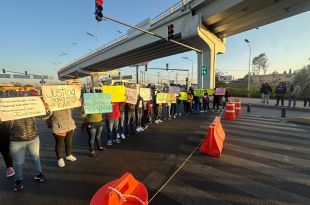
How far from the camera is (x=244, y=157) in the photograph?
5680mm

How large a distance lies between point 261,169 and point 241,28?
79.7ft

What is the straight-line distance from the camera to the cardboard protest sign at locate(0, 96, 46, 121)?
3.82m

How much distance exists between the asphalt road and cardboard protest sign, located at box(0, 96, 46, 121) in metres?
1.51

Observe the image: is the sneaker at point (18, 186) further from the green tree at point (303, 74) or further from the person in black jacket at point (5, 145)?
the green tree at point (303, 74)

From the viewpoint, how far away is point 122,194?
2.22 m

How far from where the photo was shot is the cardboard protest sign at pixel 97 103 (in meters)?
5.60

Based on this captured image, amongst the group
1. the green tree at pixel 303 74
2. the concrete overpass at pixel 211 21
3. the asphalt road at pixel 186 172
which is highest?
the concrete overpass at pixel 211 21

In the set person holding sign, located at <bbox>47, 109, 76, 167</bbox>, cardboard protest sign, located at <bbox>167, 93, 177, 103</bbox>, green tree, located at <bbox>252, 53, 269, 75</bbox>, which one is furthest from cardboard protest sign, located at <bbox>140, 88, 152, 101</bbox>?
green tree, located at <bbox>252, 53, 269, 75</bbox>

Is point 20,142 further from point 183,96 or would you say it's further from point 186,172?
point 183,96

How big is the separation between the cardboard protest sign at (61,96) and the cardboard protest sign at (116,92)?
1.11 m

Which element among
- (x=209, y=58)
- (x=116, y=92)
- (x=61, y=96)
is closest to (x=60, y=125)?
(x=61, y=96)

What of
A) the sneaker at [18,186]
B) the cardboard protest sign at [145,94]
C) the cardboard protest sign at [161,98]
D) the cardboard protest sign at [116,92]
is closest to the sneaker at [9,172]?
the sneaker at [18,186]

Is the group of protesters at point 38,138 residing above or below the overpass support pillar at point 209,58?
below

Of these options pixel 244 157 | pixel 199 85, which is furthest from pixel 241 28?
pixel 244 157
